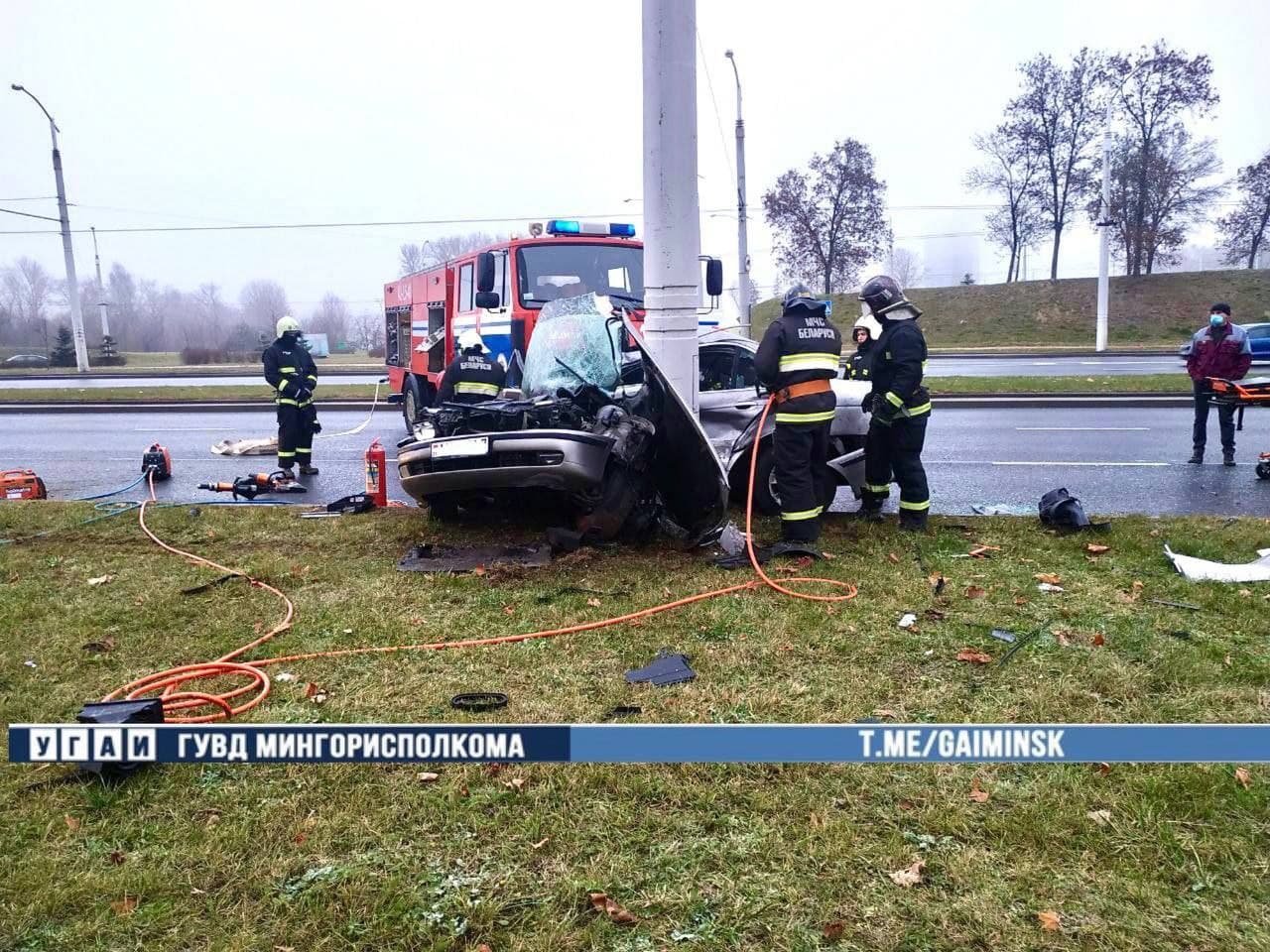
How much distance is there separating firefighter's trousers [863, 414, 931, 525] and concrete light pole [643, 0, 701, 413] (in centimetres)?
148

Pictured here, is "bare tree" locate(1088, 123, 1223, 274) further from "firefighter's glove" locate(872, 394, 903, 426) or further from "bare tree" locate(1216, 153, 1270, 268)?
"firefighter's glove" locate(872, 394, 903, 426)

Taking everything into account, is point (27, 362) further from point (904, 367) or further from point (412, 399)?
point (904, 367)

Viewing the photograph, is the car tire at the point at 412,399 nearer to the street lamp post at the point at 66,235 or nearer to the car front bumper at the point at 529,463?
the car front bumper at the point at 529,463

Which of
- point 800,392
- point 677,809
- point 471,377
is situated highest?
point 471,377

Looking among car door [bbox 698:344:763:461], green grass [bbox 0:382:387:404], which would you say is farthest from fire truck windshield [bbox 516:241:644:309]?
green grass [bbox 0:382:387:404]

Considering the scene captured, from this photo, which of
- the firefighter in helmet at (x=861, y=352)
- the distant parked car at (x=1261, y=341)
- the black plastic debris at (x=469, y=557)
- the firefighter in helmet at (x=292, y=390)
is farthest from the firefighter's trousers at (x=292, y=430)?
the distant parked car at (x=1261, y=341)

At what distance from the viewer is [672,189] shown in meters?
6.94

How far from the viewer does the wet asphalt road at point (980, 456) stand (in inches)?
349

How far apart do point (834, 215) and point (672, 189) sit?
37.6 m

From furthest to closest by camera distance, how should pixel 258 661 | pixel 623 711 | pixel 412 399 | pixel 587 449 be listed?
pixel 412 399
pixel 587 449
pixel 258 661
pixel 623 711

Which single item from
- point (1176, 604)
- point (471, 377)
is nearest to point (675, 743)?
point (1176, 604)

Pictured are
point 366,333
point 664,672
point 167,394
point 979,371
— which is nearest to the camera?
point 664,672

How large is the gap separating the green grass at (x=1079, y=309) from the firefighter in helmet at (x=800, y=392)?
3455cm

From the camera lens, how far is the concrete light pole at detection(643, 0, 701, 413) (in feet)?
22.2
